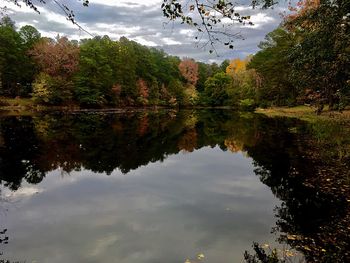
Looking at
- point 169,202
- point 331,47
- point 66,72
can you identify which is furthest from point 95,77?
point 169,202

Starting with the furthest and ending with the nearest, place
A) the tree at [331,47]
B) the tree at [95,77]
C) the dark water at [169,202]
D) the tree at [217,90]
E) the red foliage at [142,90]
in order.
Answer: the tree at [217,90] → the red foliage at [142,90] → the tree at [95,77] → the tree at [331,47] → the dark water at [169,202]

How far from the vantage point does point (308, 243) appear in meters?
8.21

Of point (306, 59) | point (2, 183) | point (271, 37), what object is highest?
point (271, 37)

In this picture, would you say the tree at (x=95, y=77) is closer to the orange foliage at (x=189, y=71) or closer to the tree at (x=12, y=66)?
the tree at (x=12, y=66)

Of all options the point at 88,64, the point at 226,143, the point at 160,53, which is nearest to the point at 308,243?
the point at 226,143

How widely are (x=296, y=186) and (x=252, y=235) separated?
5.07 m

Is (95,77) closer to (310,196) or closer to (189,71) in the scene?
(189,71)

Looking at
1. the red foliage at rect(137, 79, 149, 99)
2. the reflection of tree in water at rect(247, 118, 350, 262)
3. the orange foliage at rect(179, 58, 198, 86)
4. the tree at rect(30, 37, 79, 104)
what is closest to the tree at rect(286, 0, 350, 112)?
the reflection of tree in water at rect(247, 118, 350, 262)

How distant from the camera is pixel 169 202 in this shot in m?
11.8

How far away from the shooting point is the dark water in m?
8.11

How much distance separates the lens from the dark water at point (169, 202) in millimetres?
8109

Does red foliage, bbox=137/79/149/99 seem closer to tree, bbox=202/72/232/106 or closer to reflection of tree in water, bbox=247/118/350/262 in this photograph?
tree, bbox=202/72/232/106

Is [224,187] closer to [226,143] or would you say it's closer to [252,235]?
[252,235]

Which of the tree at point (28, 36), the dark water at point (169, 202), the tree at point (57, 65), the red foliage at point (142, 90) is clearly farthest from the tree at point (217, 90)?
the dark water at point (169, 202)
